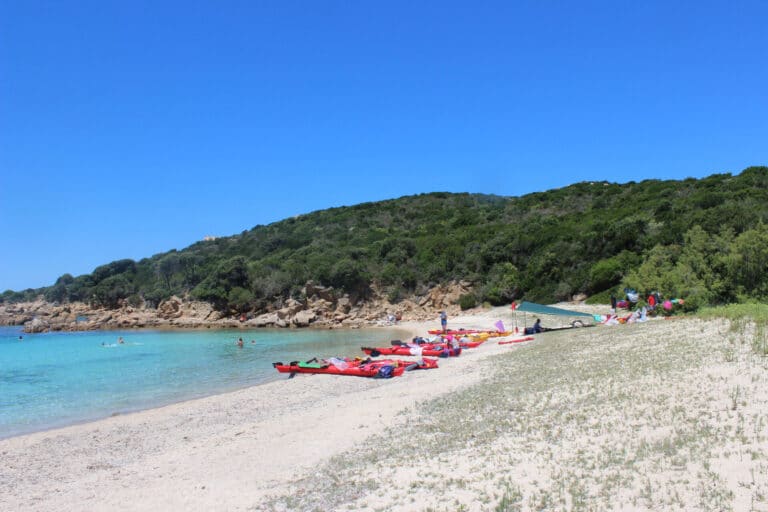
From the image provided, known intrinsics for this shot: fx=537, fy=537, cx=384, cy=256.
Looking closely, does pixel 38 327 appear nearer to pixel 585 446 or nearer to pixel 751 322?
pixel 751 322

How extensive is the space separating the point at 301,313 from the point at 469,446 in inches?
1561

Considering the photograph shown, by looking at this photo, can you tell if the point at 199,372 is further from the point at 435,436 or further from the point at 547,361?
the point at 435,436

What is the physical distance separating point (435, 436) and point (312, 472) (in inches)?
83.9

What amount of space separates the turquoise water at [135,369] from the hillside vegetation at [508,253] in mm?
11627

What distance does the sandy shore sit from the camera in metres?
5.94

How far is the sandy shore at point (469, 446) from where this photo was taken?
19.5 ft

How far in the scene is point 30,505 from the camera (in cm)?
849

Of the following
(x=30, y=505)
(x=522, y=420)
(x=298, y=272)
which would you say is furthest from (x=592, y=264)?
(x=30, y=505)

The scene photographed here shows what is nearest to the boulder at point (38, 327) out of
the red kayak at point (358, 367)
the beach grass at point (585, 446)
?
the red kayak at point (358, 367)

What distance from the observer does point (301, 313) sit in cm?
4675

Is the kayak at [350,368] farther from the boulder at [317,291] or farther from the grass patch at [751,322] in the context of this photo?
the boulder at [317,291]

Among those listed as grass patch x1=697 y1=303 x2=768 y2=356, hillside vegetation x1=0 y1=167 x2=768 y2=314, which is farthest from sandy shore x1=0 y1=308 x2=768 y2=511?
hillside vegetation x1=0 y1=167 x2=768 y2=314

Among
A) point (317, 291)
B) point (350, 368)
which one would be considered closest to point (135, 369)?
point (350, 368)

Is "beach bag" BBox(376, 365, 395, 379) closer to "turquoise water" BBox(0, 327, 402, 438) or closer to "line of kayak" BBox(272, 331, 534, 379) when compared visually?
"line of kayak" BBox(272, 331, 534, 379)
